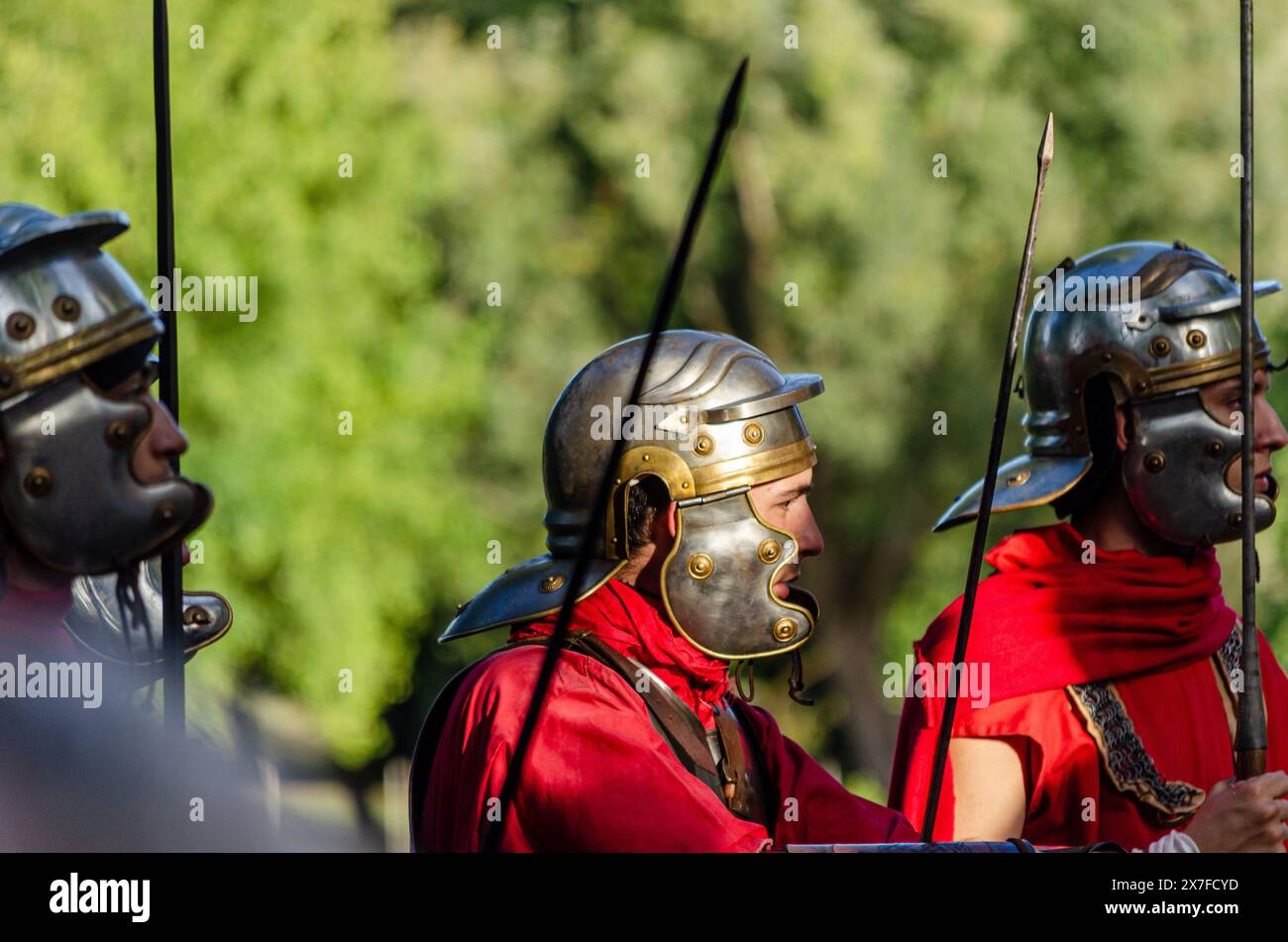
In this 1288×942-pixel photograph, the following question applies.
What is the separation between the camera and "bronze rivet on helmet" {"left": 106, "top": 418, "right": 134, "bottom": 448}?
354 centimetres

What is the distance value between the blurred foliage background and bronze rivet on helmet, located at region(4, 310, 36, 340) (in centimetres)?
1059

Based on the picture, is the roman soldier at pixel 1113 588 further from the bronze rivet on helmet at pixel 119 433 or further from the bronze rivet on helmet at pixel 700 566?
the bronze rivet on helmet at pixel 119 433

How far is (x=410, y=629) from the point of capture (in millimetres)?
16266

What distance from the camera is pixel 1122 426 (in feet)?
17.0

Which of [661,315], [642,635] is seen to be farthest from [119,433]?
[642,635]

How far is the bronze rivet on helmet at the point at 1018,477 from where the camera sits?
5.24 meters

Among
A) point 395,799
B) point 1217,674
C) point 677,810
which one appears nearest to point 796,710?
point 395,799

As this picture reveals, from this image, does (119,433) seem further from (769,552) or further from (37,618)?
(769,552)

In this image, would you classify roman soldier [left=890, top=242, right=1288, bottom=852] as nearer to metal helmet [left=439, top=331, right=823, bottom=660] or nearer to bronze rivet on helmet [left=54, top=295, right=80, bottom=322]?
metal helmet [left=439, top=331, right=823, bottom=660]

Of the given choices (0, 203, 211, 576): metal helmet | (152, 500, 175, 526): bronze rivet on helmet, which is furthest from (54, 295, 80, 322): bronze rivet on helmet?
(152, 500, 175, 526): bronze rivet on helmet

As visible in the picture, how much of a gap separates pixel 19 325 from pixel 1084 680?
8.22 feet

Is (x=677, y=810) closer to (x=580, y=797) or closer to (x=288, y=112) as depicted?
(x=580, y=797)

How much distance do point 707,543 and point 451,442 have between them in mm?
12100

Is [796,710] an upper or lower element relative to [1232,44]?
lower
